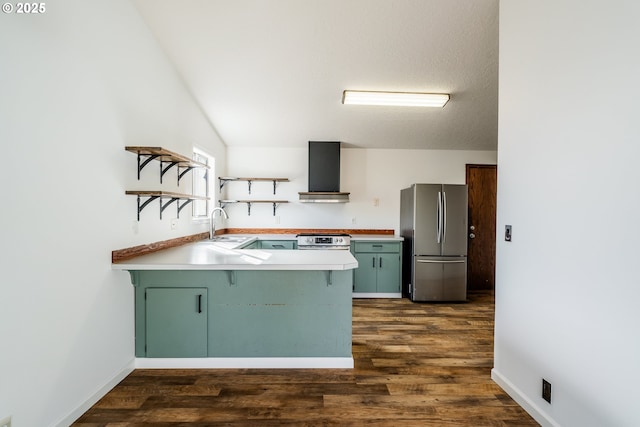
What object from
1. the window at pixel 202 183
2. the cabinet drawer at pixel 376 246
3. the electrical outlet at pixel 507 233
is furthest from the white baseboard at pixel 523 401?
the window at pixel 202 183

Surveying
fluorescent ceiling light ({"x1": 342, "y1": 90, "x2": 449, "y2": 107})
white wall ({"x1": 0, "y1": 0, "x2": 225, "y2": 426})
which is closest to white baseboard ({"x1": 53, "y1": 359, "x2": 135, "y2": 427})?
white wall ({"x1": 0, "y1": 0, "x2": 225, "y2": 426})

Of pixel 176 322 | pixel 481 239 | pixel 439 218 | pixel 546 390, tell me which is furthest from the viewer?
pixel 481 239

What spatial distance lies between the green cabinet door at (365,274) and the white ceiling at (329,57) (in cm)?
182

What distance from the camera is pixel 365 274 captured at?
4270 millimetres

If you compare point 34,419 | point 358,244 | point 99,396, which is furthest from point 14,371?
point 358,244

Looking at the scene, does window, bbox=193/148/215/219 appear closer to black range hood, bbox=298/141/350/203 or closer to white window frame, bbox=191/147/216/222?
white window frame, bbox=191/147/216/222

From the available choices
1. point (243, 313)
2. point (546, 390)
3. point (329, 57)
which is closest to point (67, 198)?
point (243, 313)

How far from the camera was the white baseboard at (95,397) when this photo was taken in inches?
66.1

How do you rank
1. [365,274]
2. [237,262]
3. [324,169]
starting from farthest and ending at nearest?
[324,169] < [365,274] < [237,262]

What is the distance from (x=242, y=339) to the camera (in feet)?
7.65

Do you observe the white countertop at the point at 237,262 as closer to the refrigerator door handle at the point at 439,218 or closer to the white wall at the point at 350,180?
the refrigerator door handle at the point at 439,218

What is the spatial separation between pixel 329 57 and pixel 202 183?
2.36 metres

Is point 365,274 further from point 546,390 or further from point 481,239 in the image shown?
point 546,390

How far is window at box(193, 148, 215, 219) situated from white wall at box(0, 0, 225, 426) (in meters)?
1.38
